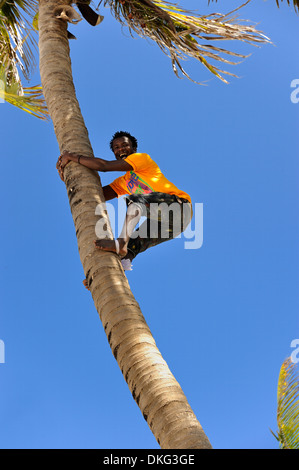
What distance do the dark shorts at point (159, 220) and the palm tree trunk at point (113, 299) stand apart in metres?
0.56

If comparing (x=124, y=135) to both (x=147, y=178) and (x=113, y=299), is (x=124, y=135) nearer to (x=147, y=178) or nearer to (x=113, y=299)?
(x=147, y=178)

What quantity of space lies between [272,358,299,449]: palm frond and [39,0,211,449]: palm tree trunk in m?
1.57

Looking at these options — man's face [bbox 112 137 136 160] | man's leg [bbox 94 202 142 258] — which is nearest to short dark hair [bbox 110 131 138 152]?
man's face [bbox 112 137 136 160]

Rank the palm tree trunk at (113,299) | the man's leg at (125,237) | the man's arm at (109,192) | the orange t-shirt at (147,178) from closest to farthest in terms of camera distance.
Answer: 1. the palm tree trunk at (113,299)
2. the man's leg at (125,237)
3. the orange t-shirt at (147,178)
4. the man's arm at (109,192)

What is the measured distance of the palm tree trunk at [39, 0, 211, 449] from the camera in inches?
133

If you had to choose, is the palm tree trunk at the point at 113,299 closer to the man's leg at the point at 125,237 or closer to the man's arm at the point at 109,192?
the man's leg at the point at 125,237

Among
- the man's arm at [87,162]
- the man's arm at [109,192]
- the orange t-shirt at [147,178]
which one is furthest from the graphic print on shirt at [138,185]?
the man's arm at [87,162]

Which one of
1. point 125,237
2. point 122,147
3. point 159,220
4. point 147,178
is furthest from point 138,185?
point 125,237

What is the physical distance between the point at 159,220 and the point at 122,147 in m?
1.16

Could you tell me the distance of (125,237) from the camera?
4484 mm

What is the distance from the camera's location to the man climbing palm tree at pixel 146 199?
4820 mm

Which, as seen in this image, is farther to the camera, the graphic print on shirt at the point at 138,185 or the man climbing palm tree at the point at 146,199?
the graphic print on shirt at the point at 138,185
